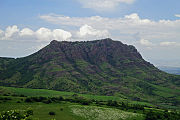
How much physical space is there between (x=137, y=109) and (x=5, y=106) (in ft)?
435

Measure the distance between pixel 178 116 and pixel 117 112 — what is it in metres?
64.1

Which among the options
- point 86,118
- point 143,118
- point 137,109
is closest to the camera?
point 86,118

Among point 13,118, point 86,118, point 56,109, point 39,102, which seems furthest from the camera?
point 39,102

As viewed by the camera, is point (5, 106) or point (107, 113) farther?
point (107, 113)

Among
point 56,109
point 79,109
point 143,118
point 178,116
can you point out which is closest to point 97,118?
point 79,109

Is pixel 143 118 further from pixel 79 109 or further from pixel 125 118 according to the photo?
pixel 79 109

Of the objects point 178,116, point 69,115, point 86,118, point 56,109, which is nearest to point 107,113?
point 86,118

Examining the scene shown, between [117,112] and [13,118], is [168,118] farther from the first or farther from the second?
[13,118]

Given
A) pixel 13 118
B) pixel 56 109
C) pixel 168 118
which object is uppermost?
pixel 13 118

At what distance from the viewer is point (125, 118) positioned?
486 feet

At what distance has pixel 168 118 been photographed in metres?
166

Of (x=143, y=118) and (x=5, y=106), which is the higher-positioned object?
(x=5, y=106)

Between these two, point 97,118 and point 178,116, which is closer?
point 97,118

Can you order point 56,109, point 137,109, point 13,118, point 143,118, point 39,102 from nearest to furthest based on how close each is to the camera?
point 13,118, point 56,109, point 143,118, point 39,102, point 137,109
